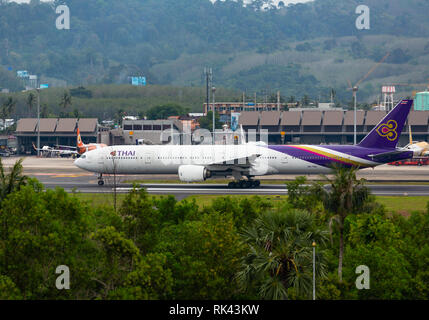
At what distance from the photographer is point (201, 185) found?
211 feet

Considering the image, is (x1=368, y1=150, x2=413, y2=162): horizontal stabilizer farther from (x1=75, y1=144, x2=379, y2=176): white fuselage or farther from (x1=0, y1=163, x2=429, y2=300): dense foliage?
(x1=0, y1=163, x2=429, y2=300): dense foliage

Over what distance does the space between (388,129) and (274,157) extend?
40.6 ft

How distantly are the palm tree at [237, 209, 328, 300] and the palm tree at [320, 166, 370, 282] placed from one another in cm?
107

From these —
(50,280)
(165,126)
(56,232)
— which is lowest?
(50,280)

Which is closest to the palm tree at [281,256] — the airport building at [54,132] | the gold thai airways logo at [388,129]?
the gold thai airways logo at [388,129]

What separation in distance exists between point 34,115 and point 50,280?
568 ft

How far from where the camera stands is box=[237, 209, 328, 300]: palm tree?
2444 centimetres

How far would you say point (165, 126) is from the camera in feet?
437

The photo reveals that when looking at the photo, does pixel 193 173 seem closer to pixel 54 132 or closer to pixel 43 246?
pixel 43 246

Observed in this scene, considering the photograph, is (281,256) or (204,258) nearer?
(281,256)

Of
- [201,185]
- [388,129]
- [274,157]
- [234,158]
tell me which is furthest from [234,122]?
[234,158]

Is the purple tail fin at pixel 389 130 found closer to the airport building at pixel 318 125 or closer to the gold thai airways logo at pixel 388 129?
the gold thai airways logo at pixel 388 129
